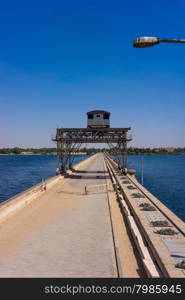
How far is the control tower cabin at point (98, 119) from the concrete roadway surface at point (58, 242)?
811 inches

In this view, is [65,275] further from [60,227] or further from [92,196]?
[92,196]

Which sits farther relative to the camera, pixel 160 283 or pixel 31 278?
pixel 31 278

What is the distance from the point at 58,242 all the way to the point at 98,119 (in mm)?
27584

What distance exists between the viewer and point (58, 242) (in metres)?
10.1

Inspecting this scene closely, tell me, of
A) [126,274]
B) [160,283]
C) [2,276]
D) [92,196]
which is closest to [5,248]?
[2,276]

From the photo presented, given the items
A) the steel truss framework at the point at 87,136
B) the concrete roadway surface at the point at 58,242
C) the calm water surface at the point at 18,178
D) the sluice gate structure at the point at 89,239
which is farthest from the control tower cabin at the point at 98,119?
the concrete roadway surface at the point at 58,242

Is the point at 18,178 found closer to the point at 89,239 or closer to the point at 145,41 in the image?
the point at 89,239

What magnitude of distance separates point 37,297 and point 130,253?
4.10 metres

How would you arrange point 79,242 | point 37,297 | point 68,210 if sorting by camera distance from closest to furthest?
1. point 37,297
2. point 79,242
3. point 68,210

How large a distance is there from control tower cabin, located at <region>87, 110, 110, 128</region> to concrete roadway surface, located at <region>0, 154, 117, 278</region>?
20610 millimetres

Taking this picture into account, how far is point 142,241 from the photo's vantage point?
943 centimetres

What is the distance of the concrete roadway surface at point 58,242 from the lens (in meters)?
7.70

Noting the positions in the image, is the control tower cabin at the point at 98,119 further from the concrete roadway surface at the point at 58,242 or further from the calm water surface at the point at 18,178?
the concrete roadway surface at the point at 58,242

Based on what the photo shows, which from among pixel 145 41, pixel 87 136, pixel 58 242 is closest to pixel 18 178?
pixel 87 136
